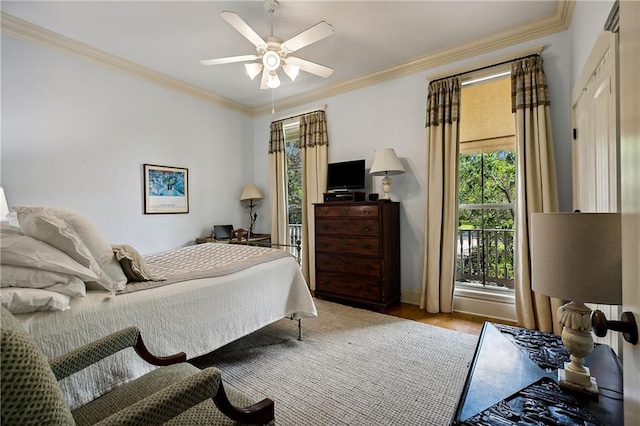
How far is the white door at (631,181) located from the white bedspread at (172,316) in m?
1.81

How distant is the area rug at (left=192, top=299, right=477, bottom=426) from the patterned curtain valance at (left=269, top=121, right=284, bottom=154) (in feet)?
9.02

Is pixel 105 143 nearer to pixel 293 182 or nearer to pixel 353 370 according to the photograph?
pixel 293 182

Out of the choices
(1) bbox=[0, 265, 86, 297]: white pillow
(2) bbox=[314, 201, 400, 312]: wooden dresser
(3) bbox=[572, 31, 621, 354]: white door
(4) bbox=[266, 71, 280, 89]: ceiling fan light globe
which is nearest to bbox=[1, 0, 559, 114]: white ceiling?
(4) bbox=[266, 71, 280, 89]: ceiling fan light globe

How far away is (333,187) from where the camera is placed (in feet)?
12.6

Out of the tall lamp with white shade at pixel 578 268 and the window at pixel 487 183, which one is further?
the window at pixel 487 183

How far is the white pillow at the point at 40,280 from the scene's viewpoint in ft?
3.81

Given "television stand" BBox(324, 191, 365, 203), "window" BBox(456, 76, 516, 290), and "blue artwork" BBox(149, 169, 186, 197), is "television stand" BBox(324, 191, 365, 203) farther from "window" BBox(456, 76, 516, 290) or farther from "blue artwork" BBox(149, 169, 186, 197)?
"blue artwork" BBox(149, 169, 186, 197)

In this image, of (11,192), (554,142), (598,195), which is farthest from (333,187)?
A: (11,192)

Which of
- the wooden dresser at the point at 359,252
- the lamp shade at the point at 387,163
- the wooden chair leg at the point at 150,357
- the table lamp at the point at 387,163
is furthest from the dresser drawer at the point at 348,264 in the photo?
the wooden chair leg at the point at 150,357

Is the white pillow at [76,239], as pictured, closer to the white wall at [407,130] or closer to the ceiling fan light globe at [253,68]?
the ceiling fan light globe at [253,68]

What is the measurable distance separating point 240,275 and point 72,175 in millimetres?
2357

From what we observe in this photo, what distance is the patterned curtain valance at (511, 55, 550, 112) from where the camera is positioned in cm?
267

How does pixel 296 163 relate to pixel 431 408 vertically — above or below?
above

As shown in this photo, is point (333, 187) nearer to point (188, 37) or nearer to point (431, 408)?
point (188, 37)
